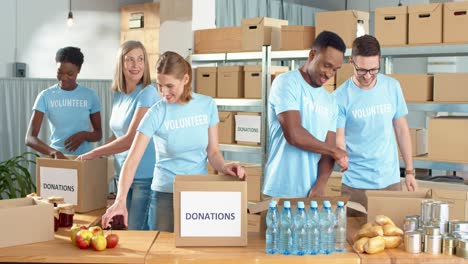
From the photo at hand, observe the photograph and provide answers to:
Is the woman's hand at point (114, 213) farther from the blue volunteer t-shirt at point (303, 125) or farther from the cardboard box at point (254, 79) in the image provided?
the cardboard box at point (254, 79)

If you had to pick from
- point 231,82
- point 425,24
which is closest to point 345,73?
point 425,24

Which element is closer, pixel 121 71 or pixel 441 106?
pixel 121 71

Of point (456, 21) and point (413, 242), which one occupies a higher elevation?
point (456, 21)

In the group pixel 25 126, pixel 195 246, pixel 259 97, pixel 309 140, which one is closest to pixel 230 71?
pixel 259 97

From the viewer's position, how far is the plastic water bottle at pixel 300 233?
300 centimetres

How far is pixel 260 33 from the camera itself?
6.41m

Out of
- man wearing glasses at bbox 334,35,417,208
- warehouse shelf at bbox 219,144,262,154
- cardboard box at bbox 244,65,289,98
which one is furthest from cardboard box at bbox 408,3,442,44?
warehouse shelf at bbox 219,144,262,154

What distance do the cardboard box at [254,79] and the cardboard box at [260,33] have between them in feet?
0.60

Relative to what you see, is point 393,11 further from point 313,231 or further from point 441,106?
point 313,231

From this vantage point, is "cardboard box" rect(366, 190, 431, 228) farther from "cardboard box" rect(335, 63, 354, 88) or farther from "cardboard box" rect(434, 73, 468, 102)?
"cardboard box" rect(335, 63, 354, 88)

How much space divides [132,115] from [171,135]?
60 centimetres

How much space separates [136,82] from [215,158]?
72 cm

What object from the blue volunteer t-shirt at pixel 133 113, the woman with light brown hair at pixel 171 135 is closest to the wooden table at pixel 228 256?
the woman with light brown hair at pixel 171 135

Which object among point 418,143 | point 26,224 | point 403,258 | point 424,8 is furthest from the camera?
point 418,143
